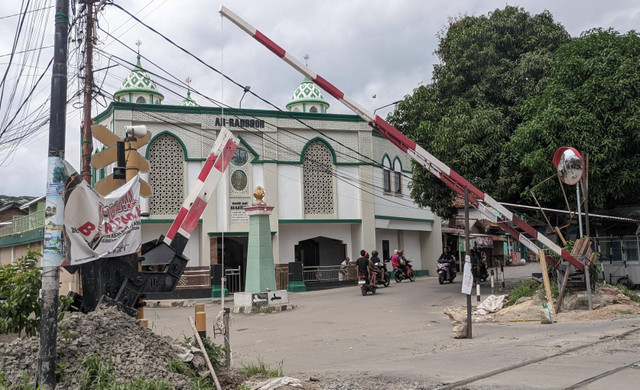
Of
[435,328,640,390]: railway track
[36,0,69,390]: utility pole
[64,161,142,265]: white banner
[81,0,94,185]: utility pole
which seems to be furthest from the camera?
[81,0,94,185]: utility pole

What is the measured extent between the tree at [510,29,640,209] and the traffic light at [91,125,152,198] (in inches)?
448

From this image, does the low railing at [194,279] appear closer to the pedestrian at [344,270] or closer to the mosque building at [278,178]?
the mosque building at [278,178]

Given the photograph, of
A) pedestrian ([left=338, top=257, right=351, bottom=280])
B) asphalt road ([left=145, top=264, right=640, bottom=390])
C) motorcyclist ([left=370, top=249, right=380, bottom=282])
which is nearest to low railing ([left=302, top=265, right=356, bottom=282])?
pedestrian ([left=338, top=257, right=351, bottom=280])

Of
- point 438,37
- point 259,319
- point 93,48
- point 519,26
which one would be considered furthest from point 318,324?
point 438,37

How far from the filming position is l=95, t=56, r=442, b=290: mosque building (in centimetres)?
2464

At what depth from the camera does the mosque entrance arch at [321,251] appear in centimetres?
2817

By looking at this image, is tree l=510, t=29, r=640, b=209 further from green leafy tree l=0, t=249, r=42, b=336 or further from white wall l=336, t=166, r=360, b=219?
green leafy tree l=0, t=249, r=42, b=336

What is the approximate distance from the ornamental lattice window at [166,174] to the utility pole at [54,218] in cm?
1875

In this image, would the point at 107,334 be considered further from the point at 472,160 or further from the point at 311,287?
the point at 311,287

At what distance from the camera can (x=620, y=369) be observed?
280 inches

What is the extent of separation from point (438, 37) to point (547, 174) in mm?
10513

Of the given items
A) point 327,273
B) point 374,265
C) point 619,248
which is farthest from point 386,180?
point 619,248

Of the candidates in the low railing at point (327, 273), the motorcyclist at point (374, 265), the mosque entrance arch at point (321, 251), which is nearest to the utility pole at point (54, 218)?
the motorcyclist at point (374, 265)

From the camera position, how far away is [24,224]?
115 feet
